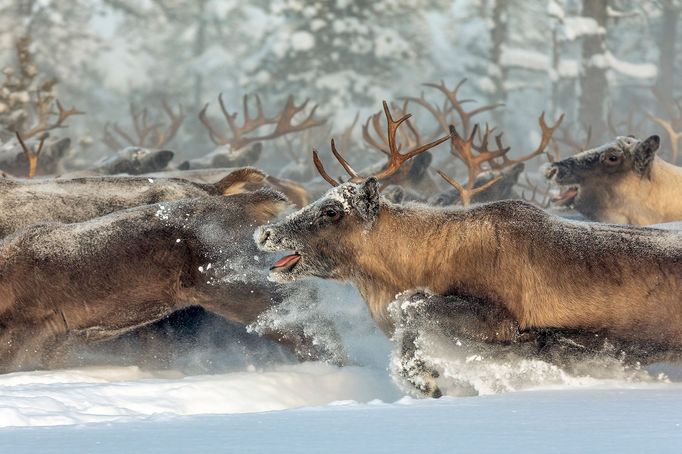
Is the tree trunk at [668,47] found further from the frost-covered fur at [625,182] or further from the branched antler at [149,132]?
the frost-covered fur at [625,182]

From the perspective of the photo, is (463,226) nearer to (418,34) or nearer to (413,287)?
(413,287)

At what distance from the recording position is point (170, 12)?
44.9 meters

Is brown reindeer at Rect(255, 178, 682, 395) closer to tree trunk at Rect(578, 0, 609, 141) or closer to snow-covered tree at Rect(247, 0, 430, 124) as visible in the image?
tree trunk at Rect(578, 0, 609, 141)

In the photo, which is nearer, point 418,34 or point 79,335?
point 79,335

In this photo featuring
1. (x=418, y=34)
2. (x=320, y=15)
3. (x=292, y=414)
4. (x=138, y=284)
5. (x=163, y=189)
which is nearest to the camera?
(x=292, y=414)

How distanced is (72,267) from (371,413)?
278cm

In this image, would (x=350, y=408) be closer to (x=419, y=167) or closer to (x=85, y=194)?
(x=85, y=194)

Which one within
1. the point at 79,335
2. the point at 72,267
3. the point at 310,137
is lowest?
the point at 310,137

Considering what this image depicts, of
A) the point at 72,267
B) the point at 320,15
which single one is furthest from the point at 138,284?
the point at 320,15

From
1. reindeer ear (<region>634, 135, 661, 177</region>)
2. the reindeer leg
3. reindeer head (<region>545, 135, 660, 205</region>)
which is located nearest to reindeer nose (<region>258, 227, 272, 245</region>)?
the reindeer leg

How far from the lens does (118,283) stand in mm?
6363

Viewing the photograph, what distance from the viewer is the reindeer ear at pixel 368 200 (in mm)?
5730

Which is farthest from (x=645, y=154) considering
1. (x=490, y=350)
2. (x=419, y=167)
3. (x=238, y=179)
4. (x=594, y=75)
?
(x=594, y=75)

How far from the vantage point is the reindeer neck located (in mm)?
5492
